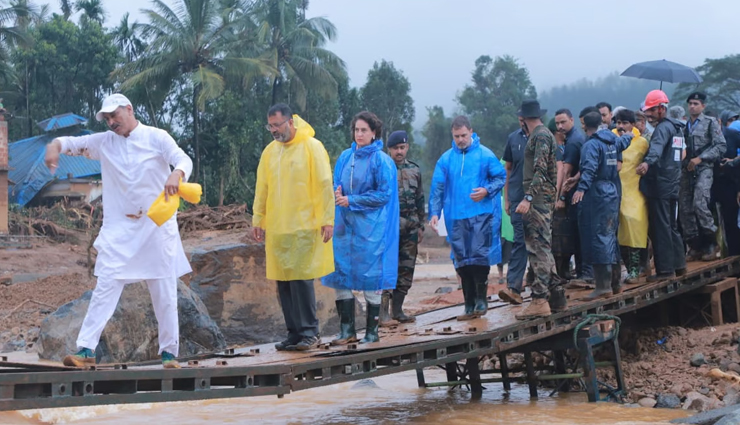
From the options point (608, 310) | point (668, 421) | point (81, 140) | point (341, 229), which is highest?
point (81, 140)

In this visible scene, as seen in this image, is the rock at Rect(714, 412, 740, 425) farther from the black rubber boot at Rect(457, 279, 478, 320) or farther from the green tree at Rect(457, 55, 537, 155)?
the green tree at Rect(457, 55, 537, 155)

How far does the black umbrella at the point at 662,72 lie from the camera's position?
1193 centimetres

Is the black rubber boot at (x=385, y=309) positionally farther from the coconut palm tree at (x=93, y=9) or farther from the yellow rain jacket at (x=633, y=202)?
the coconut palm tree at (x=93, y=9)

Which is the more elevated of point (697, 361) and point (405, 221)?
point (405, 221)

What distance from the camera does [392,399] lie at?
9.09m

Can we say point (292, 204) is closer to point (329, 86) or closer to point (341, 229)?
point (341, 229)

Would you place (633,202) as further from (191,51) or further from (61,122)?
(61,122)

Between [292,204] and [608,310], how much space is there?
3636mm

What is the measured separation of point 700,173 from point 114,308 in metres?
6.94

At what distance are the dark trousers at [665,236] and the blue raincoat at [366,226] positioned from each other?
3451mm

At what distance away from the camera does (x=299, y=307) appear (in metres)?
6.70

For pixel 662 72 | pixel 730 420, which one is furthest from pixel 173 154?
pixel 662 72

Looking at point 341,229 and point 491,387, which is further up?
point 341,229

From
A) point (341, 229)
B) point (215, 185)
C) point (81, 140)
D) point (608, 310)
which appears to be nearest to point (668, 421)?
point (608, 310)
